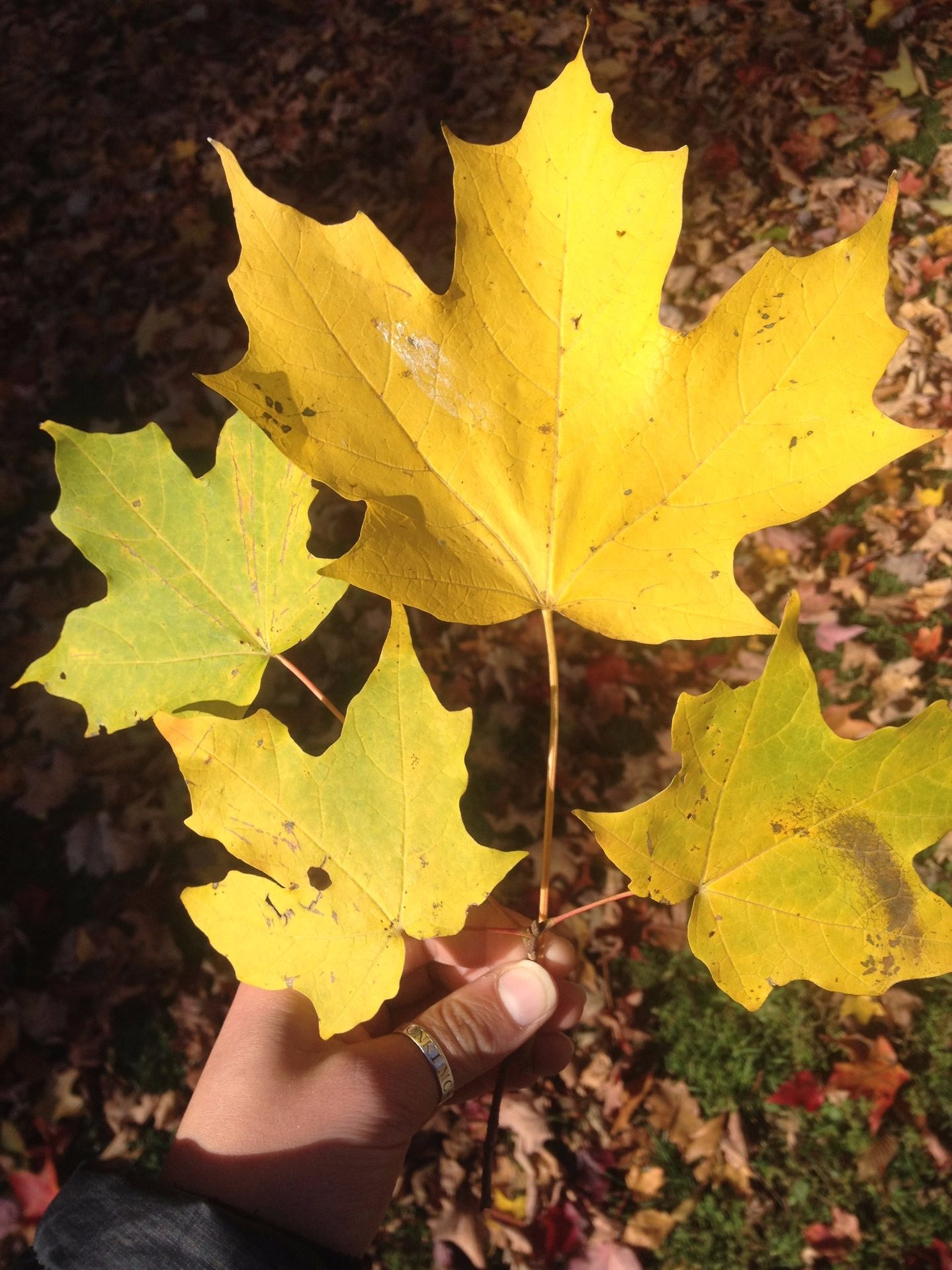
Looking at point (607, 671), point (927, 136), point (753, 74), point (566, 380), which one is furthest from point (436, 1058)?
point (753, 74)

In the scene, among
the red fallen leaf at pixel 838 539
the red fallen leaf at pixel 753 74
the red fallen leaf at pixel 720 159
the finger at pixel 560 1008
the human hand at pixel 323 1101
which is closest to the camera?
the human hand at pixel 323 1101

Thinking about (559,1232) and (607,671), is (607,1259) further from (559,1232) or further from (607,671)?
(607,671)

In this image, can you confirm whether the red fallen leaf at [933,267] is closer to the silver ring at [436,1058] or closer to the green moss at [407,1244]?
the silver ring at [436,1058]

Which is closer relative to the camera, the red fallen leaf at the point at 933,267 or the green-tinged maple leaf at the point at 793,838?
the green-tinged maple leaf at the point at 793,838

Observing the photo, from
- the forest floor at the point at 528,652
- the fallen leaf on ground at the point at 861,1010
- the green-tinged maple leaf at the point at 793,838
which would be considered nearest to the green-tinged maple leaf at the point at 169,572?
the green-tinged maple leaf at the point at 793,838

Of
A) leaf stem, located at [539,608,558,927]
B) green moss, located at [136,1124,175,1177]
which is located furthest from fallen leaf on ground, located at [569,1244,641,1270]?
leaf stem, located at [539,608,558,927]

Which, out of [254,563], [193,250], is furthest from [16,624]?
[254,563]
